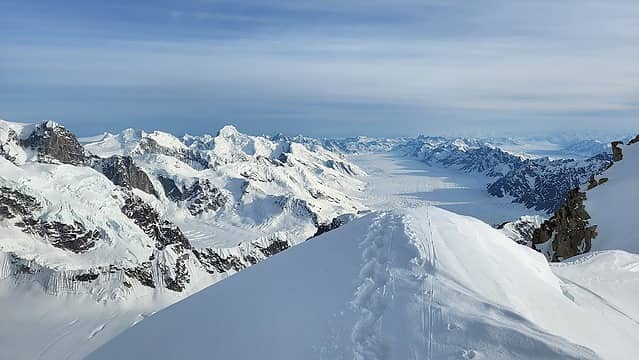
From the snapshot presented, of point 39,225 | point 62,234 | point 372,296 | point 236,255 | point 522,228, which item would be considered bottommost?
point 236,255

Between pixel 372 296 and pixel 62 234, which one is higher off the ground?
pixel 372 296

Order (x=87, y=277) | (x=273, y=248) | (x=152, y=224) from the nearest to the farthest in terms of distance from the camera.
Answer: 1. (x=87, y=277)
2. (x=273, y=248)
3. (x=152, y=224)

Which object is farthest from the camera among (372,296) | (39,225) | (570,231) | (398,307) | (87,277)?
(39,225)

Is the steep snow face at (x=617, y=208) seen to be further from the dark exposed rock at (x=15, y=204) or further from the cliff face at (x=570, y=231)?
the dark exposed rock at (x=15, y=204)

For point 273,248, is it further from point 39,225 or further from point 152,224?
point 39,225

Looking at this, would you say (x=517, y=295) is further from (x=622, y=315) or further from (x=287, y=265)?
(x=287, y=265)

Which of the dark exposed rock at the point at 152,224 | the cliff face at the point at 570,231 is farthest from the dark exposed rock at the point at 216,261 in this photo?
the cliff face at the point at 570,231

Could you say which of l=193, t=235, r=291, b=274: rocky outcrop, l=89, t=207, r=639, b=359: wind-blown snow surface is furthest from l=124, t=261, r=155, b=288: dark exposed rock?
l=89, t=207, r=639, b=359: wind-blown snow surface

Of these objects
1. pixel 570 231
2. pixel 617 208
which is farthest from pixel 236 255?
pixel 617 208

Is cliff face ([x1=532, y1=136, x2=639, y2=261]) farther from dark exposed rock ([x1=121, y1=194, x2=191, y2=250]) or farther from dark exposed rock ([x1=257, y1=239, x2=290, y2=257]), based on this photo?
dark exposed rock ([x1=121, y1=194, x2=191, y2=250])
